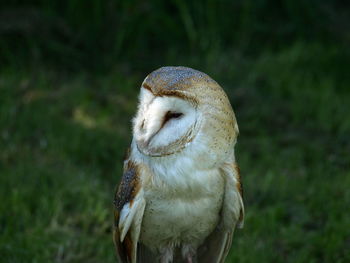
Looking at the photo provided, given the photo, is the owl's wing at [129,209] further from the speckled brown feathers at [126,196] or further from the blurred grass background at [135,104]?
the blurred grass background at [135,104]

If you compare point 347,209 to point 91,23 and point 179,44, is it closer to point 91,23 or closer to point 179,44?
point 179,44

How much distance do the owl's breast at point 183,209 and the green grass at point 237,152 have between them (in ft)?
3.45

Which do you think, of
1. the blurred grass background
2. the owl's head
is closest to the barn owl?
the owl's head

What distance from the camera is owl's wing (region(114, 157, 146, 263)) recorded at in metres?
2.66

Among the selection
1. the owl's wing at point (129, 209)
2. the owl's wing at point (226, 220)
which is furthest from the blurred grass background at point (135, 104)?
the owl's wing at point (129, 209)

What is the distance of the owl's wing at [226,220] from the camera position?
9.04ft

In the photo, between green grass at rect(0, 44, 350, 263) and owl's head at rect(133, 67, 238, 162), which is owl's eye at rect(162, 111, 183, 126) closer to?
owl's head at rect(133, 67, 238, 162)

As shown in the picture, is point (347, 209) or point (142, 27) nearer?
point (347, 209)

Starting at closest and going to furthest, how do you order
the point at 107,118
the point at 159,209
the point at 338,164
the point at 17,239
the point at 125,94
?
the point at 159,209
the point at 17,239
the point at 338,164
the point at 107,118
the point at 125,94

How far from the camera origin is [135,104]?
5.62 m

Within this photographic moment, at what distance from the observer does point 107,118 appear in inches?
211

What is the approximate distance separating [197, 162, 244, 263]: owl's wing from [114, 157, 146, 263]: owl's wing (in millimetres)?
392

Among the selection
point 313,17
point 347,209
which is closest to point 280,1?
point 313,17

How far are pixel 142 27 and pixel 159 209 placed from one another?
3728mm
